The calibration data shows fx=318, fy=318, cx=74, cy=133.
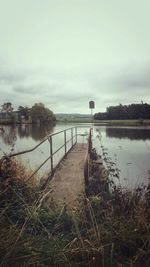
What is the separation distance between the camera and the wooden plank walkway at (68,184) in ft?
19.6

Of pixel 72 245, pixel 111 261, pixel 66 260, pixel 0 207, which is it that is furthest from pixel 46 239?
pixel 0 207

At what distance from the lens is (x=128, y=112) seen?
102000mm

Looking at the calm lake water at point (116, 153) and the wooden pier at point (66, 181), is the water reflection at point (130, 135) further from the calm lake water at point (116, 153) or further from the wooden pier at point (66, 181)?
the wooden pier at point (66, 181)

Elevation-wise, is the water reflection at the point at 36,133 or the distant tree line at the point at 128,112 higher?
the distant tree line at the point at 128,112

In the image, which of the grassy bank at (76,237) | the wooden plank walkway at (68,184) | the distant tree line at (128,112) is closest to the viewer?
the grassy bank at (76,237)

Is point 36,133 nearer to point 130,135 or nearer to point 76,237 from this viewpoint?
point 130,135

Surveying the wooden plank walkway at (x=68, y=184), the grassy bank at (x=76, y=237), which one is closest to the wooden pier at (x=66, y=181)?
the wooden plank walkway at (x=68, y=184)

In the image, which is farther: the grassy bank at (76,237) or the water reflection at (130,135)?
the water reflection at (130,135)

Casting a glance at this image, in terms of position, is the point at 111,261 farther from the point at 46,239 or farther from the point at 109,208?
the point at 109,208

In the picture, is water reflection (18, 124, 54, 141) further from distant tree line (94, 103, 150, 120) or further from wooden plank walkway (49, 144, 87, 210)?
distant tree line (94, 103, 150, 120)

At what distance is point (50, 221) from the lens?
4.78 meters

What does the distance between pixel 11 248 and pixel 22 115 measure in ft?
317

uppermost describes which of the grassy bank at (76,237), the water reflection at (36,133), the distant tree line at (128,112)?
the distant tree line at (128,112)

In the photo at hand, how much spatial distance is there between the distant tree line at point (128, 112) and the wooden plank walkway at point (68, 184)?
290 ft
